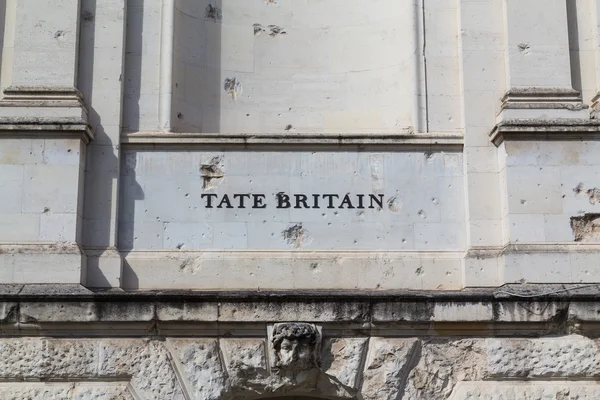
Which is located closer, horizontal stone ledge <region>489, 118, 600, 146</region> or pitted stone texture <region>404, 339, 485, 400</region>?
pitted stone texture <region>404, 339, 485, 400</region>

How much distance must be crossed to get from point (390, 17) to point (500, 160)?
1.99 m

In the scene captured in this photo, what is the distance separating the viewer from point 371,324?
975cm

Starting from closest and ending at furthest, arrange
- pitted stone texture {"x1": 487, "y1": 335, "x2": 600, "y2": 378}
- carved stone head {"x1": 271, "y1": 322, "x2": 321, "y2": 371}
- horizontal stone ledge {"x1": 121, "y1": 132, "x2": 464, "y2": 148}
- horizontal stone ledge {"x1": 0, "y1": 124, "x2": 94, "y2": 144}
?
carved stone head {"x1": 271, "y1": 322, "x2": 321, "y2": 371} → pitted stone texture {"x1": 487, "y1": 335, "x2": 600, "y2": 378} → horizontal stone ledge {"x1": 0, "y1": 124, "x2": 94, "y2": 144} → horizontal stone ledge {"x1": 121, "y1": 132, "x2": 464, "y2": 148}

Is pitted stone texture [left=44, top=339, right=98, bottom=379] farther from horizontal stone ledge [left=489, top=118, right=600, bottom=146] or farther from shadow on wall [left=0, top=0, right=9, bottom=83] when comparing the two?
horizontal stone ledge [left=489, top=118, right=600, bottom=146]

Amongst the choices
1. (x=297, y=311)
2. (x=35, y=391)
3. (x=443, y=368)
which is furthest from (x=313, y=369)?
(x=35, y=391)

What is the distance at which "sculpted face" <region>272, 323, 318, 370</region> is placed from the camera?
9.56m

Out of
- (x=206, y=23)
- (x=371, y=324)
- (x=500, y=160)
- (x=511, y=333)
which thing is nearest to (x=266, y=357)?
(x=371, y=324)

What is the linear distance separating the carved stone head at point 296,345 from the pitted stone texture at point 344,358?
0.12 metres

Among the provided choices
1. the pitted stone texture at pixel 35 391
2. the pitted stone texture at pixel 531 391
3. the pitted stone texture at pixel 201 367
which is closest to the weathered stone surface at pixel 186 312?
the pitted stone texture at pixel 201 367

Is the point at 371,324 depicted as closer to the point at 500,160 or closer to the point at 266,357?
the point at 266,357

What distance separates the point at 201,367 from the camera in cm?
970

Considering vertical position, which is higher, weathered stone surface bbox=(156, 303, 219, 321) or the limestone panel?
the limestone panel

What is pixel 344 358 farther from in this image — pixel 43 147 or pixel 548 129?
pixel 43 147

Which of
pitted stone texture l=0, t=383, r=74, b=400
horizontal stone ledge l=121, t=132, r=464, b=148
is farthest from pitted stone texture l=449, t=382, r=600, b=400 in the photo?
pitted stone texture l=0, t=383, r=74, b=400
